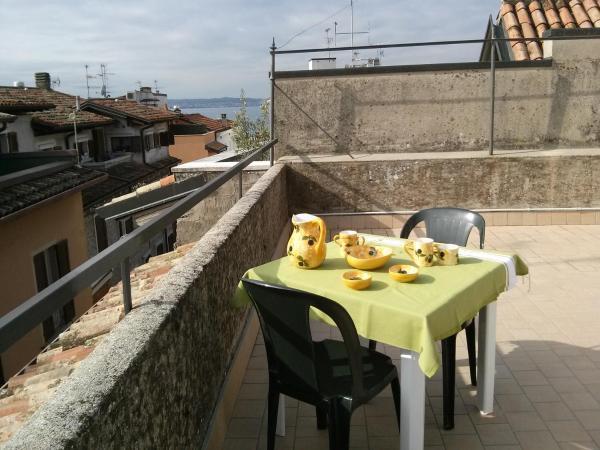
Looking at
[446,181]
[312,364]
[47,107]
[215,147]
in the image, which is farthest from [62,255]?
[215,147]

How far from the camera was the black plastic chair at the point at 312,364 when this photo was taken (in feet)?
7.09

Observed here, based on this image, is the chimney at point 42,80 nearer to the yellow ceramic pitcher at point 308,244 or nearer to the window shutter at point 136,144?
the window shutter at point 136,144

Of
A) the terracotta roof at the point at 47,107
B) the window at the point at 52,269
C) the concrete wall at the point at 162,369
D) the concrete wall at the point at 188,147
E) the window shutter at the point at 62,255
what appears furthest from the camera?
the concrete wall at the point at 188,147

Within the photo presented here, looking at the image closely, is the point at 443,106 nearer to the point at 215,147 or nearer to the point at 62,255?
the point at 62,255

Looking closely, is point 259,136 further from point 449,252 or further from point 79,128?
point 449,252

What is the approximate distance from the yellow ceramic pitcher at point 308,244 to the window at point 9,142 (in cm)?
1361

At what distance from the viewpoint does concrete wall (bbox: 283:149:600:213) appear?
22.0ft

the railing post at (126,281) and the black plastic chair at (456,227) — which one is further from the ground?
the railing post at (126,281)

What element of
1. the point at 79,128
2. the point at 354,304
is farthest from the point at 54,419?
the point at 79,128

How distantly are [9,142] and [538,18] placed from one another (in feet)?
42.3

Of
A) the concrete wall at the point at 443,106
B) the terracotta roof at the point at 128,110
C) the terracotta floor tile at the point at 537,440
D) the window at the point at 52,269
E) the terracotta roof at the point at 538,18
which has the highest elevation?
the terracotta roof at the point at 538,18

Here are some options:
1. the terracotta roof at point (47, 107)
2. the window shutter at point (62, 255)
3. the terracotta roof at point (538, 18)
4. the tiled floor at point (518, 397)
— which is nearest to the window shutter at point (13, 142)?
the terracotta roof at point (47, 107)

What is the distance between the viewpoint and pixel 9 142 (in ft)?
48.9

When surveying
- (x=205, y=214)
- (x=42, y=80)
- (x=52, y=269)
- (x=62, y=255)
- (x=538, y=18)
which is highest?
(x=42, y=80)
